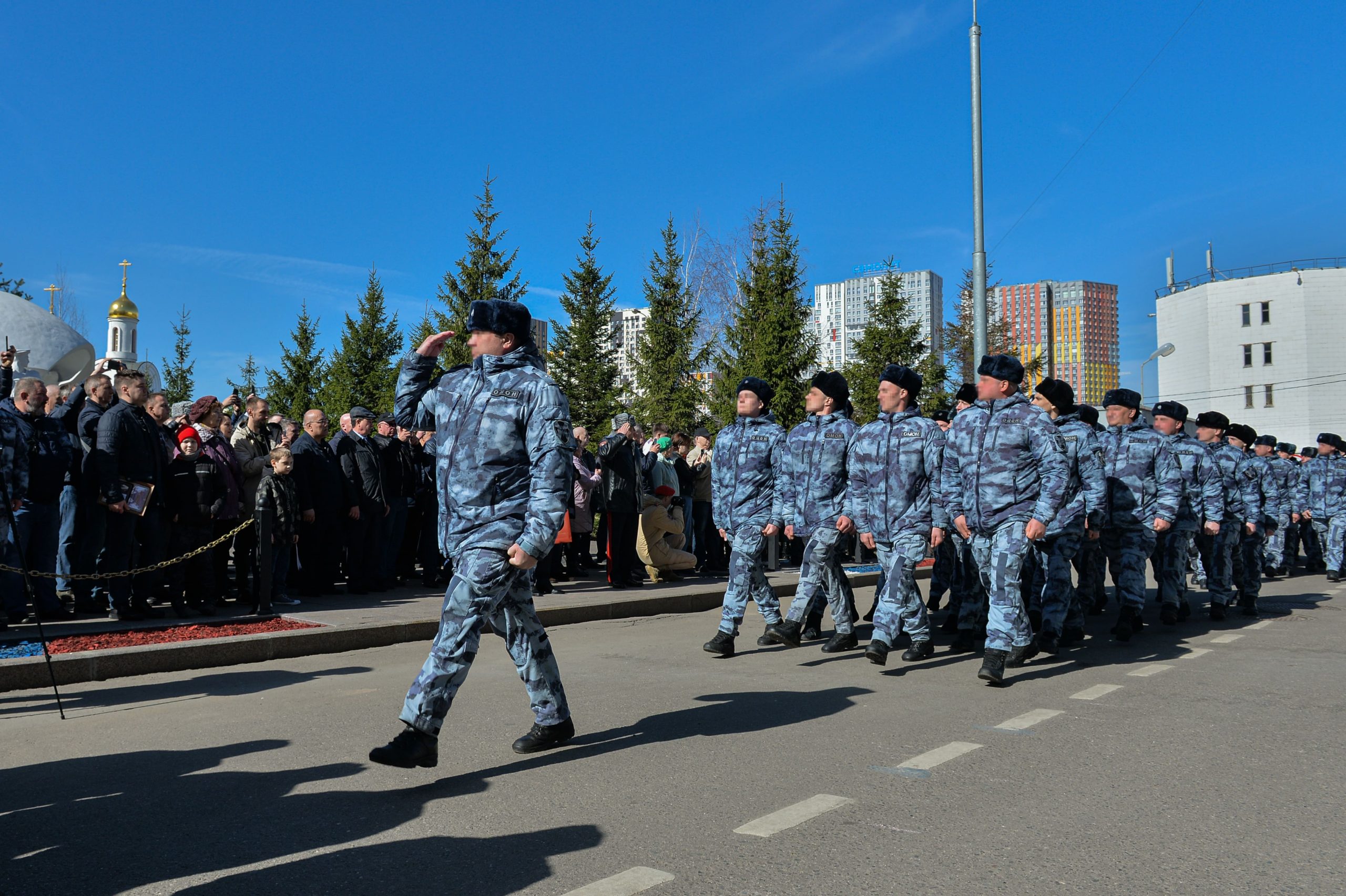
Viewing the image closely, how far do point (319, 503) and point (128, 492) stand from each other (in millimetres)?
2155

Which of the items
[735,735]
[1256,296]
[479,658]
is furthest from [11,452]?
[1256,296]

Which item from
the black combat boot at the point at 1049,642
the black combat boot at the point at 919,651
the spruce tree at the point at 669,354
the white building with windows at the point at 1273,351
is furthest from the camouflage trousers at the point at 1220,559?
the white building with windows at the point at 1273,351

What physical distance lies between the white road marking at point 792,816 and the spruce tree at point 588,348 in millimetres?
32127

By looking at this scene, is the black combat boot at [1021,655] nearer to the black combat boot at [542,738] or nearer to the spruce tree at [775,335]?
the black combat boot at [542,738]

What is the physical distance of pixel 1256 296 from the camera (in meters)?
74.3

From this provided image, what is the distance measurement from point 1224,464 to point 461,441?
1042 centimetres

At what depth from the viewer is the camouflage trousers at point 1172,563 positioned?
11.0m

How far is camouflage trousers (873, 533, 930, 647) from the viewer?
795 centimetres

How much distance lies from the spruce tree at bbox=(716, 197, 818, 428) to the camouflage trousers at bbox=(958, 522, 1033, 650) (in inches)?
761

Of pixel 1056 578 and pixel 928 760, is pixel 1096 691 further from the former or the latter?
pixel 928 760

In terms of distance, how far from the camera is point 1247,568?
477 inches

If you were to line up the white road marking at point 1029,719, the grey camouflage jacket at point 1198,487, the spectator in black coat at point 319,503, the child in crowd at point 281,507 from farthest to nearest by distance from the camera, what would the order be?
the spectator in black coat at point 319,503 < the grey camouflage jacket at point 1198,487 < the child in crowd at point 281,507 < the white road marking at point 1029,719

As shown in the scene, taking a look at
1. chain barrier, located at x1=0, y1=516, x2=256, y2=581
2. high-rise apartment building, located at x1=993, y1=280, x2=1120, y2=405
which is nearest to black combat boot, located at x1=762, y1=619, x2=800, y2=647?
chain barrier, located at x1=0, y1=516, x2=256, y2=581

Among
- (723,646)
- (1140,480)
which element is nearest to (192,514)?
(723,646)
